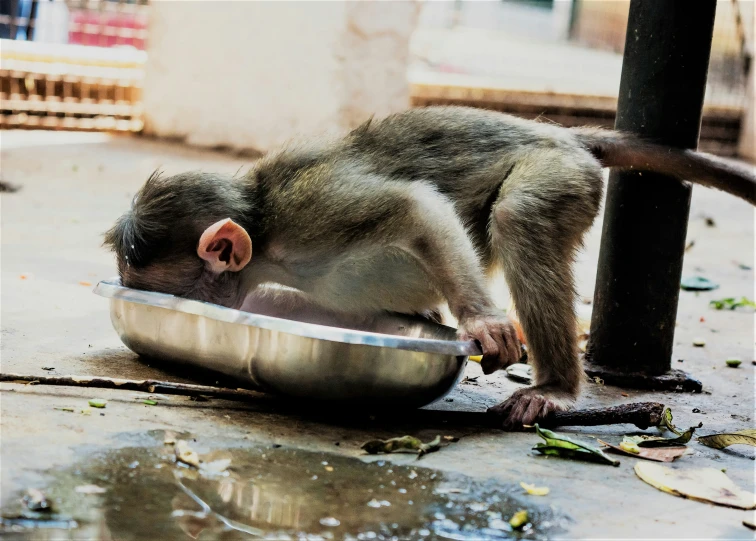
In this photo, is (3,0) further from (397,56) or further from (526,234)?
(526,234)

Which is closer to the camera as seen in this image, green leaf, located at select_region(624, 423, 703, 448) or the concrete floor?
the concrete floor

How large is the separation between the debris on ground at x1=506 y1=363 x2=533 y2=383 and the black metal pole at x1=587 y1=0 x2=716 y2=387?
29 cm

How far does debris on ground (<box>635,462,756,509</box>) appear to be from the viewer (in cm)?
268

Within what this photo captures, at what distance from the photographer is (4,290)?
446 cm

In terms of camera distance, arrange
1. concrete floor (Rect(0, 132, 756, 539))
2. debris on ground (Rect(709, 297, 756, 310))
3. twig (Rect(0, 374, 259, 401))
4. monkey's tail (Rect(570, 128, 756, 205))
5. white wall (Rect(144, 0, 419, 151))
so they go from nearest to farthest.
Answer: concrete floor (Rect(0, 132, 756, 539)) < twig (Rect(0, 374, 259, 401)) < monkey's tail (Rect(570, 128, 756, 205)) < debris on ground (Rect(709, 297, 756, 310)) < white wall (Rect(144, 0, 419, 151))

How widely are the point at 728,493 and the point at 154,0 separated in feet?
29.7

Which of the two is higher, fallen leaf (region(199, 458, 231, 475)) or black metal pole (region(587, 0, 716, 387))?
black metal pole (region(587, 0, 716, 387))

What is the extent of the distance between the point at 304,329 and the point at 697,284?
3893mm

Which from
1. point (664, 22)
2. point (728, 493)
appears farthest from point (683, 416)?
point (664, 22)

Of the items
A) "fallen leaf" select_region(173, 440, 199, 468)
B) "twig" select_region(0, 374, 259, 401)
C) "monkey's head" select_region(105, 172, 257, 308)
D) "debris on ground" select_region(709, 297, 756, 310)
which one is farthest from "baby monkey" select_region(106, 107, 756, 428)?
"debris on ground" select_region(709, 297, 756, 310)

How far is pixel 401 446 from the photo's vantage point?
114 inches

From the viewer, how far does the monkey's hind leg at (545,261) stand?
332cm

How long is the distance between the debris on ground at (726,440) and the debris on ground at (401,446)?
0.99 m

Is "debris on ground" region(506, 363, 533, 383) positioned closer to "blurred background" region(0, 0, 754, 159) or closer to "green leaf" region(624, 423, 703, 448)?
"green leaf" region(624, 423, 703, 448)
